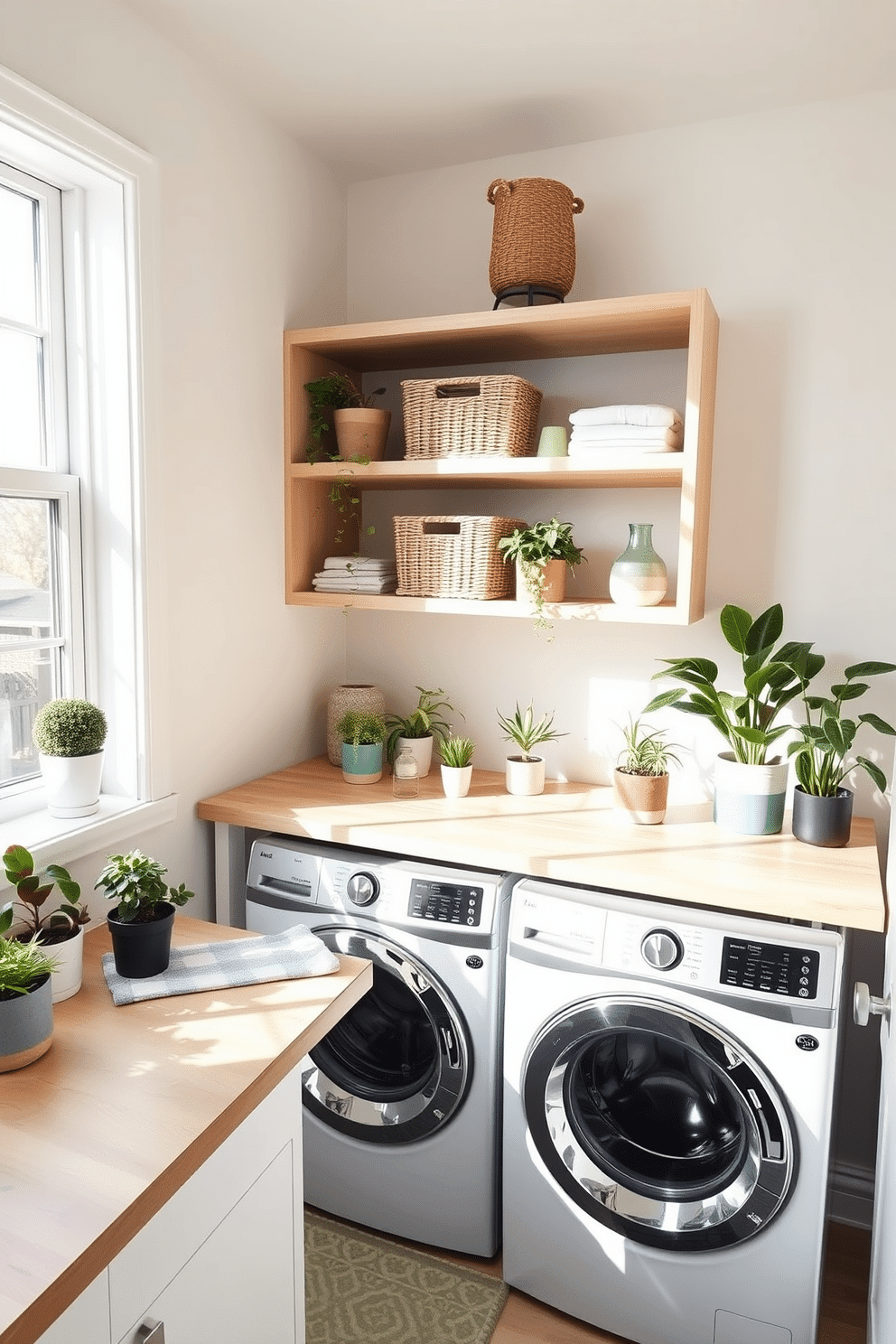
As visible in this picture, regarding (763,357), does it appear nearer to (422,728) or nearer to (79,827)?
(422,728)

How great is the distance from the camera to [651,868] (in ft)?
5.93

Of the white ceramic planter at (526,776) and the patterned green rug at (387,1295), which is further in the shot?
the white ceramic planter at (526,776)

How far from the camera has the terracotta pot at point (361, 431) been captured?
2.31 meters

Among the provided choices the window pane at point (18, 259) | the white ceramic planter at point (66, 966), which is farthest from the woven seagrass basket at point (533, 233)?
the white ceramic planter at point (66, 966)

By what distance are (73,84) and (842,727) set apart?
6.30 ft

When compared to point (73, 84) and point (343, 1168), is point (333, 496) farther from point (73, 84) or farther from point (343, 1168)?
point (343, 1168)

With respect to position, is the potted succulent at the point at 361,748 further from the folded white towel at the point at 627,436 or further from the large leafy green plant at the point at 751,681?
the folded white towel at the point at 627,436

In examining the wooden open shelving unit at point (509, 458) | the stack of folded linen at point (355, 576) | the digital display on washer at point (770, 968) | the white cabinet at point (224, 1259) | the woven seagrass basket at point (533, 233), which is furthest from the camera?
the stack of folded linen at point (355, 576)

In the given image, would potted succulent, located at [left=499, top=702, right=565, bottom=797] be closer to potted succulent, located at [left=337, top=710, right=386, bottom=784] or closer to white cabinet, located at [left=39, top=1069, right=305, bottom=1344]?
potted succulent, located at [left=337, top=710, right=386, bottom=784]

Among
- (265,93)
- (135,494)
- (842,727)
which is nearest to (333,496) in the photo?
(135,494)

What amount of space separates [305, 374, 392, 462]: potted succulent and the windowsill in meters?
0.98

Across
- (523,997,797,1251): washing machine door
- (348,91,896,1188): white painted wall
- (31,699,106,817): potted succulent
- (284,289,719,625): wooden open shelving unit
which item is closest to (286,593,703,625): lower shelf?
(284,289,719,625): wooden open shelving unit

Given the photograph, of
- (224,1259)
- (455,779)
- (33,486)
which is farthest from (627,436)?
(224,1259)

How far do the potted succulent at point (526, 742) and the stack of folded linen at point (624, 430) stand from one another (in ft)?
2.35
